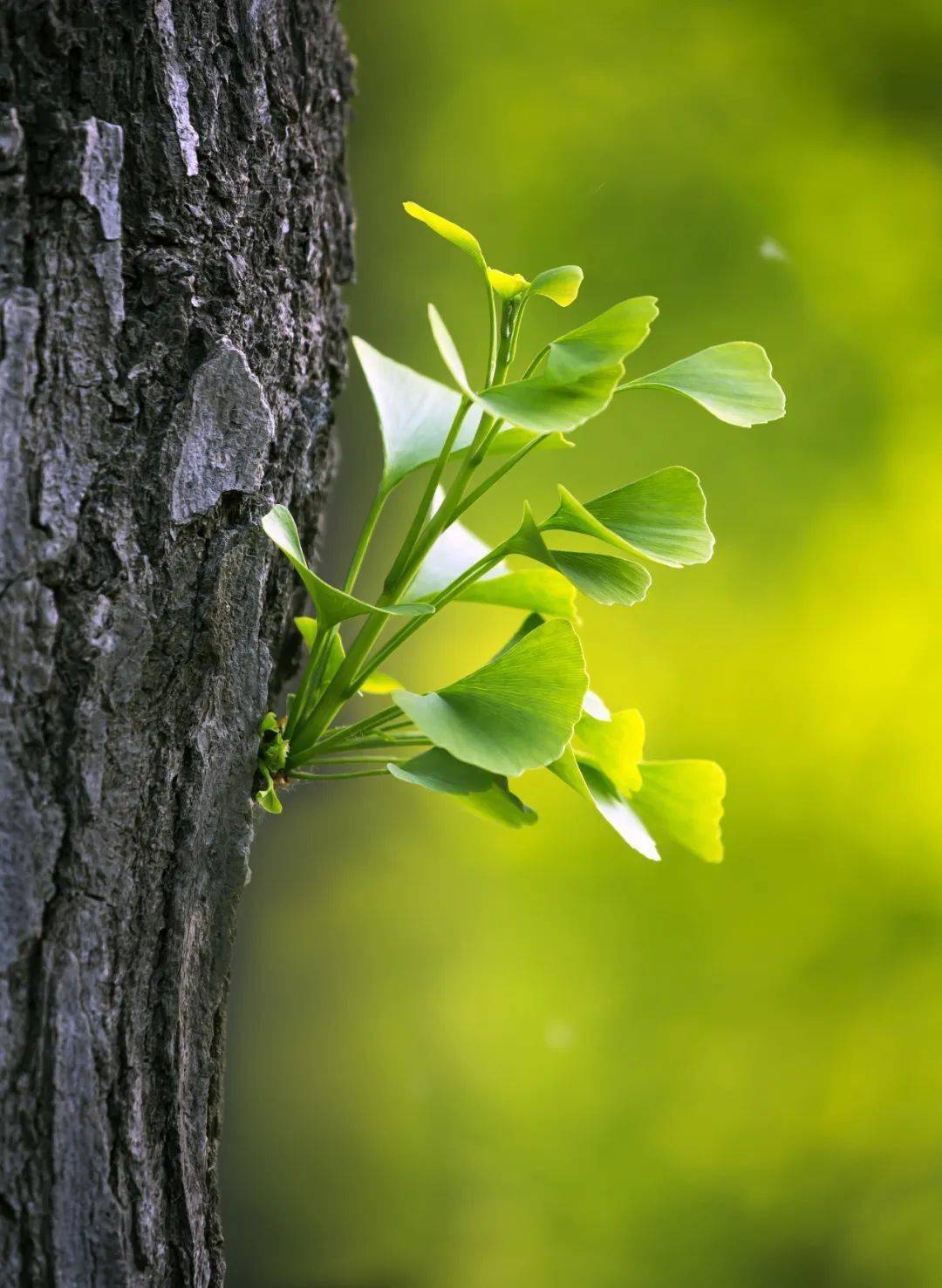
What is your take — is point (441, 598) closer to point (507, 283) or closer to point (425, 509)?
point (425, 509)

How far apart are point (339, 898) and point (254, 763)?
67 centimetres

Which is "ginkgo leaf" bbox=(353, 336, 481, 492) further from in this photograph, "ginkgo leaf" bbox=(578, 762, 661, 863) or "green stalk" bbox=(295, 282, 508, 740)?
"ginkgo leaf" bbox=(578, 762, 661, 863)

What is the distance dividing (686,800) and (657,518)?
172mm

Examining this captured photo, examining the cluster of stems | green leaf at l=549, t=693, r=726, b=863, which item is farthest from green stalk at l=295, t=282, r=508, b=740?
green leaf at l=549, t=693, r=726, b=863

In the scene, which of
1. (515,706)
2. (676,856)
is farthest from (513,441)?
(676,856)

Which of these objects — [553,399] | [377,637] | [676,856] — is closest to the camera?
[553,399]

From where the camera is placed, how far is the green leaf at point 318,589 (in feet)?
1.33

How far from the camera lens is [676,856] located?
3.59ft

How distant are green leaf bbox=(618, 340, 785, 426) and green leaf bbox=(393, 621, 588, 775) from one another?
0.12 m

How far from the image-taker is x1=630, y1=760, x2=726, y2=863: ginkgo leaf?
53cm

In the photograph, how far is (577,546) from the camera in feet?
3.58

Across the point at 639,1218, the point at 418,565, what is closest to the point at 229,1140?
the point at 639,1218

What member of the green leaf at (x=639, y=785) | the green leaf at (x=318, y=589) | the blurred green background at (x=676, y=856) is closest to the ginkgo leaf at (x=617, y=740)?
the green leaf at (x=639, y=785)

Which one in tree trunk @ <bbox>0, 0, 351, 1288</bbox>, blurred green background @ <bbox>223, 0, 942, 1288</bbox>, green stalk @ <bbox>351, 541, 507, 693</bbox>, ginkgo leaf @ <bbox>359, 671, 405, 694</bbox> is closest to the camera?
tree trunk @ <bbox>0, 0, 351, 1288</bbox>
